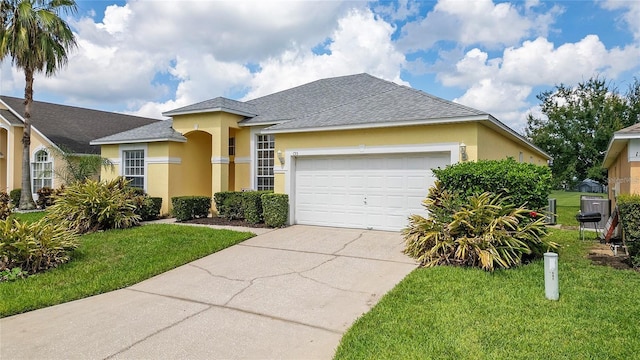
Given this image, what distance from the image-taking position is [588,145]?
25.2 meters

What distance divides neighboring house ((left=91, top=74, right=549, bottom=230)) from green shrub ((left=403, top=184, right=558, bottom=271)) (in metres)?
2.24

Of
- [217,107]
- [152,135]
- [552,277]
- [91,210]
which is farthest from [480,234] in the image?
[152,135]

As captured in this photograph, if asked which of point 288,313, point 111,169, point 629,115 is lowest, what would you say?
point 288,313

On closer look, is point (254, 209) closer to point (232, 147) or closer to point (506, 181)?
point (232, 147)

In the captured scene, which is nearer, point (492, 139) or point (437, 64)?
point (492, 139)

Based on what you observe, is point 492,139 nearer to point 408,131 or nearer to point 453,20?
point 408,131

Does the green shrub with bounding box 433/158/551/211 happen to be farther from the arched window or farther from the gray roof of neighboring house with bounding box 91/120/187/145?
the arched window

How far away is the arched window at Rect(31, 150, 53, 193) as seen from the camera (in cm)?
1916

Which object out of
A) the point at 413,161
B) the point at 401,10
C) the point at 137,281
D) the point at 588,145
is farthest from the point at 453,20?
the point at 588,145

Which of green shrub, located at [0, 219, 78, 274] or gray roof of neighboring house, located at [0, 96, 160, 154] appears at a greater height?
gray roof of neighboring house, located at [0, 96, 160, 154]

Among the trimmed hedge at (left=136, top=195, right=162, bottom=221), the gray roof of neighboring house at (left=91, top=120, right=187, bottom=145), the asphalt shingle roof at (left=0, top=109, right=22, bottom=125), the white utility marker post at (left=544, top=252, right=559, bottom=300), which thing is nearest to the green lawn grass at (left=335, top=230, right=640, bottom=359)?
the white utility marker post at (left=544, top=252, right=559, bottom=300)

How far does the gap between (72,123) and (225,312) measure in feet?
71.8

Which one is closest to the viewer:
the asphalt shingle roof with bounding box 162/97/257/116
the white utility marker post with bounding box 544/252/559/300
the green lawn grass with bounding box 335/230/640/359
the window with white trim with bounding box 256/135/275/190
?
the green lawn grass with bounding box 335/230/640/359

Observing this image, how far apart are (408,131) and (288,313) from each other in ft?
21.5
